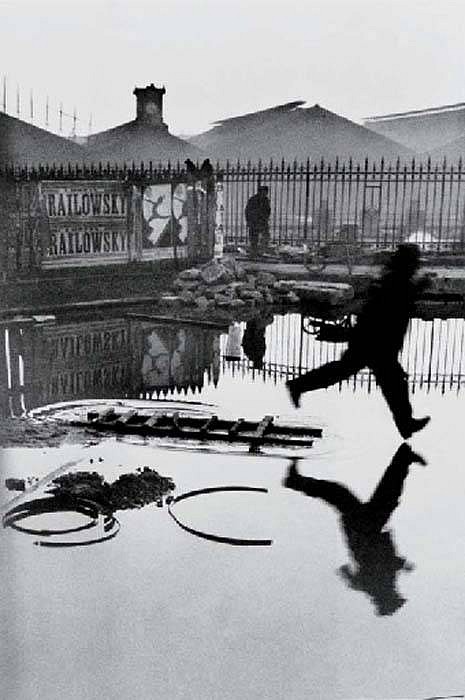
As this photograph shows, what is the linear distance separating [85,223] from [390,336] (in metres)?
3.33

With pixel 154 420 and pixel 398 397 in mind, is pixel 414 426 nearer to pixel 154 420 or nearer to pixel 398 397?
pixel 398 397

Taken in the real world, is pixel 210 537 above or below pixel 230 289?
below

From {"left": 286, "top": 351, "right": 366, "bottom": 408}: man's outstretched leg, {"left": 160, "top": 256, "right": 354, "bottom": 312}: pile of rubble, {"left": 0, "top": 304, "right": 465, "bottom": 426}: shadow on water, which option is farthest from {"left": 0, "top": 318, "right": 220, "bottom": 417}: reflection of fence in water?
{"left": 160, "top": 256, "right": 354, "bottom": 312}: pile of rubble

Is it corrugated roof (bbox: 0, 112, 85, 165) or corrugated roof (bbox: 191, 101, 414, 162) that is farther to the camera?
corrugated roof (bbox: 191, 101, 414, 162)

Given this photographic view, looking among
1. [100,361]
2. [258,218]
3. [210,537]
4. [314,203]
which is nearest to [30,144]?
[100,361]

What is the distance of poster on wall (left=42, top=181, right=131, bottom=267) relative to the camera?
5.80m

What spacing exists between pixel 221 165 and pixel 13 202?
1.71 m

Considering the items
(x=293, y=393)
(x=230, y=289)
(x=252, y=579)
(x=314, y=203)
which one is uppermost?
(x=314, y=203)

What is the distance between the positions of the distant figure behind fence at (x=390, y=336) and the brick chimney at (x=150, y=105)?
1.23 m

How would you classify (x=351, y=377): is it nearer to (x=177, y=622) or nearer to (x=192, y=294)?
(x=177, y=622)

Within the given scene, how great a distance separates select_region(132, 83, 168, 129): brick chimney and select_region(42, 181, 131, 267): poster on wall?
2469 mm

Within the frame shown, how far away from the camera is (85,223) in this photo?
598cm

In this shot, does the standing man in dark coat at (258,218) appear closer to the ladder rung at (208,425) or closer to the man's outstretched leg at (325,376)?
the man's outstretched leg at (325,376)

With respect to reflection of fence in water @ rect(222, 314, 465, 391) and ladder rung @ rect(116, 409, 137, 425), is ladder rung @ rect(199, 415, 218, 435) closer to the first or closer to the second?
ladder rung @ rect(116, 409, 137, 425)
